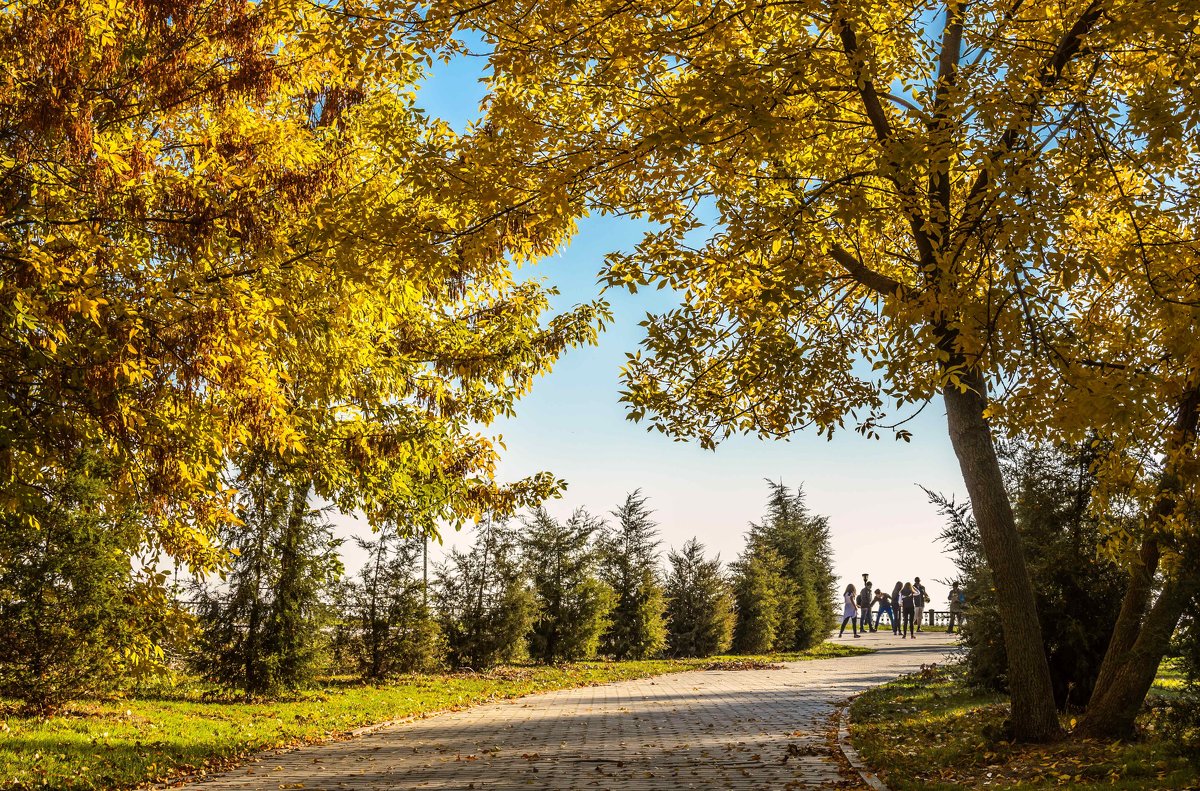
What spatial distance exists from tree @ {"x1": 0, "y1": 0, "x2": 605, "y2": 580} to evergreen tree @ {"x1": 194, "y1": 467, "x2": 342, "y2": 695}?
12.0ft

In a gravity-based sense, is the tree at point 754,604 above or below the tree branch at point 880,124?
below

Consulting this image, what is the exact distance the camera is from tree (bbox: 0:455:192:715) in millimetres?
10750

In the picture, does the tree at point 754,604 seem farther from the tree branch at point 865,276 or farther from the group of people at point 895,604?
the tree branch at point 865,276

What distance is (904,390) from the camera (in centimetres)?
912

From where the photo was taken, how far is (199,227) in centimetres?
827

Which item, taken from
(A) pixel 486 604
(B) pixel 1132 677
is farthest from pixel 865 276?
(A) pixel 486 604

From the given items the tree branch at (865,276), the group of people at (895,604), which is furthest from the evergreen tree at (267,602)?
the group of people at (895,604)

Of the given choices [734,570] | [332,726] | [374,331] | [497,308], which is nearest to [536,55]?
[374,331]

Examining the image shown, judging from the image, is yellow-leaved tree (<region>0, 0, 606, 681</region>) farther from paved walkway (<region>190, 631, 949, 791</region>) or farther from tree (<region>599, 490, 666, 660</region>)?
tree (<region>599, 490, 666, 660</region>)

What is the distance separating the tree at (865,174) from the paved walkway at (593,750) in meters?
2.96

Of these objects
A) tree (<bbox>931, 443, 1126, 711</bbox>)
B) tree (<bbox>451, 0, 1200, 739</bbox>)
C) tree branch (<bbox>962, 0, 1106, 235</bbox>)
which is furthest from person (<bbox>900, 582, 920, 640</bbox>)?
tree branch (<bbox>962, 0, 1106, 235</bbox>)

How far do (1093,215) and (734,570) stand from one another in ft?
71.4

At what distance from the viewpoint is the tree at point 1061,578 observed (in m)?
11.3

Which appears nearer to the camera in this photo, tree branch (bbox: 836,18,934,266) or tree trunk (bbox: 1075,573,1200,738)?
tree branch (bbox: 836,18,934,266)
